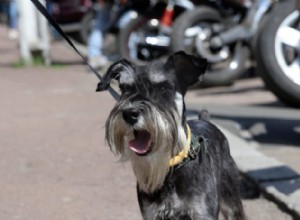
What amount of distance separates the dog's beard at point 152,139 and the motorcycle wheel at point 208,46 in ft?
22.9

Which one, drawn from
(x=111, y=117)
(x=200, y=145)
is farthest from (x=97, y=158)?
(x=111, y=117)

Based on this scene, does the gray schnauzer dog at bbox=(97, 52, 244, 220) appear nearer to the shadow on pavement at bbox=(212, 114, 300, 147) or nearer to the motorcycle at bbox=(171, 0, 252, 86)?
the shadow on pavement at bbox=(212, 114, 300, 147)

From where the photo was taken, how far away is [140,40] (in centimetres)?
1236

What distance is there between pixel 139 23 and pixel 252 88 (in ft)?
7.59

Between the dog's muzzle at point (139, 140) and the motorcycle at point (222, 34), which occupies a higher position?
the dog's muzzle at point (139, 140)

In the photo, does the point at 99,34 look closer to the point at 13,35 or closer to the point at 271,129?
the point at 271,129

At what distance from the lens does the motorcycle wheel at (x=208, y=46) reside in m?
10.8

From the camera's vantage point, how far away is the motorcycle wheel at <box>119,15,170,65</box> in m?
12.1

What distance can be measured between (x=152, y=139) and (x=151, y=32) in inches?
347

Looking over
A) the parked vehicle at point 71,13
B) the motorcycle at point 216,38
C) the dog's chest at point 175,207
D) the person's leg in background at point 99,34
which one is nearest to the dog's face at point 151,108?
the dog's chest at point 175,207

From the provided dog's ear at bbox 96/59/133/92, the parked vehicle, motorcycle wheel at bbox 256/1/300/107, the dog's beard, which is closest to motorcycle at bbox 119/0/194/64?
motorcycle wheel at bbox 256/1/300/107

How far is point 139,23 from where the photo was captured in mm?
12305

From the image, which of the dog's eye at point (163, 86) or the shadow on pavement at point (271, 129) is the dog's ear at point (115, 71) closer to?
the dog's eye at point (163, 86)

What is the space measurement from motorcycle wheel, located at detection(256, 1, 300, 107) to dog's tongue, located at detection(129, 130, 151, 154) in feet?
12.5
